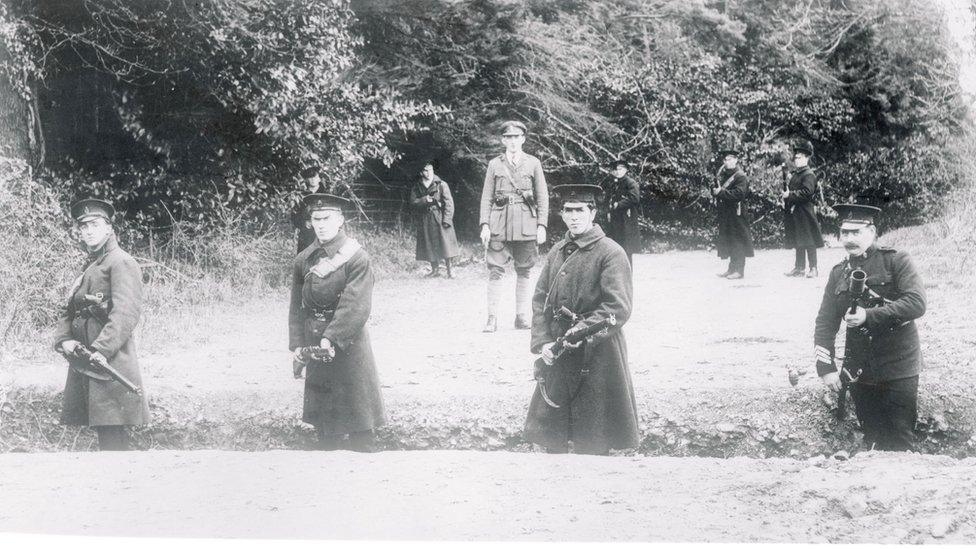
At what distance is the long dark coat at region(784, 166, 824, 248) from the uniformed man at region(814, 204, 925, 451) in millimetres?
4615

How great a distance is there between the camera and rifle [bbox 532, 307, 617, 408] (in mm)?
4004

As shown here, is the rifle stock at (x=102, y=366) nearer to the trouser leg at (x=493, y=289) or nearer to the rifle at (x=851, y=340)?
the trouser leg at (x=493, y=289)

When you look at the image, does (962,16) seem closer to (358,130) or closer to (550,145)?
(358,130)

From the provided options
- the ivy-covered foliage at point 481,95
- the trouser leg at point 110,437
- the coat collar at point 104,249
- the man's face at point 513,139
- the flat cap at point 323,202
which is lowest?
the trouser leg at point 110,437

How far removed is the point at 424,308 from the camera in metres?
7.17

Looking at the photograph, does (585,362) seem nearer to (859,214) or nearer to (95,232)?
(859,214)

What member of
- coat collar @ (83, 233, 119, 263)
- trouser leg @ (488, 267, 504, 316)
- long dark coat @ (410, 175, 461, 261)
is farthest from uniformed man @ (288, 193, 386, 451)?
long dark coat @ (410, 175, 461, 261)

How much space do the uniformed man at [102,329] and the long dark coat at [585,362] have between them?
202 cm

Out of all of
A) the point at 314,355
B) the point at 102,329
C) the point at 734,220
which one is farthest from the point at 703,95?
the point at 102,329

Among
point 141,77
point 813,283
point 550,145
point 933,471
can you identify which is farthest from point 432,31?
point 933,471

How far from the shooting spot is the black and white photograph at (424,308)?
3328 millimetres

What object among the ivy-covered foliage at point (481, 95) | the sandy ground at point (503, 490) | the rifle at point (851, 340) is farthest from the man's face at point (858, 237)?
the ivy-covered foliage at point (481, 95)

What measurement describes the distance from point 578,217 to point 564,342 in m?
0.58

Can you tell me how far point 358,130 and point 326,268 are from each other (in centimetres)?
354
